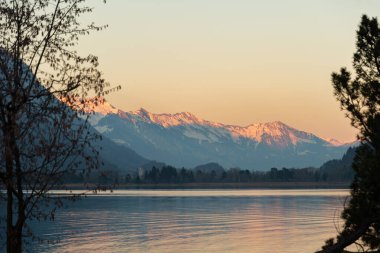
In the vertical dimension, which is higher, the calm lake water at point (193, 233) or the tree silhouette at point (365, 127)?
the tree silhouette at point (365, 127)

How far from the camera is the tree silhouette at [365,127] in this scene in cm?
2950

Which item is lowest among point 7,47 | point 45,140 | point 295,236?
point 295,236

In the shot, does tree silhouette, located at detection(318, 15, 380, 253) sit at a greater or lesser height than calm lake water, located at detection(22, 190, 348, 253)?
greater

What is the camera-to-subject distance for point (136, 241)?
10581cm

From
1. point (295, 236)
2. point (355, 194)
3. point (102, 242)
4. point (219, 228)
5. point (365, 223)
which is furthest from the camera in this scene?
point (219, 228)

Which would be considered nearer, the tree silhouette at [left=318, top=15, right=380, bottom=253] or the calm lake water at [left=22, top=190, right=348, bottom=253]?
the tree silhouette at [left=318, top=15, right=380, bottom=253]

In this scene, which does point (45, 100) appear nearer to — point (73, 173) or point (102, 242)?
point (73, 173)

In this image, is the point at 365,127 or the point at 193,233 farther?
the point at 193,233

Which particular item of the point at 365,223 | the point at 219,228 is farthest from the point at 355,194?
the point at 219,228

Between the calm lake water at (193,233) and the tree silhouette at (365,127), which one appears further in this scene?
the calm lake water at (193,233)

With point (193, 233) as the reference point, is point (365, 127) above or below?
above

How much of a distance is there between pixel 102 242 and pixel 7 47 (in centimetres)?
8247

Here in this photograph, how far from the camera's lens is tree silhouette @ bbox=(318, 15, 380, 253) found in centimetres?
2950

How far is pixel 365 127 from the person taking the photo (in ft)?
103
